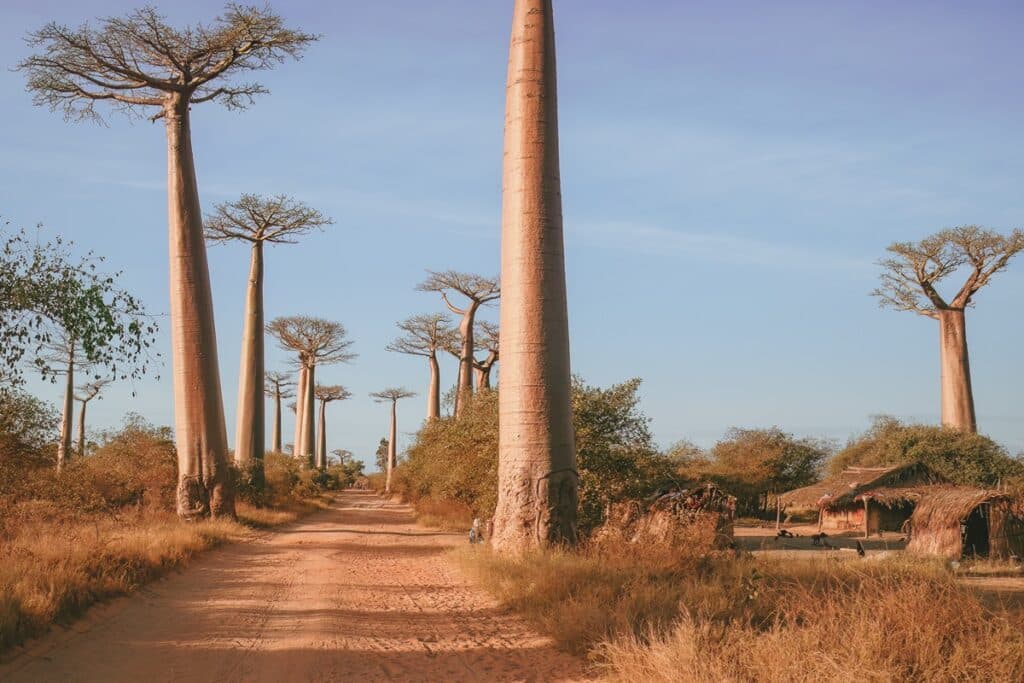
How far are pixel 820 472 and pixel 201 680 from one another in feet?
122

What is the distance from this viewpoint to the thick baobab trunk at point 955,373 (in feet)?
85.3

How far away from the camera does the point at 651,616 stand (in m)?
5.60

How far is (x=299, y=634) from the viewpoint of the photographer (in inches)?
234

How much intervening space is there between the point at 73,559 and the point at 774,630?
214 inches

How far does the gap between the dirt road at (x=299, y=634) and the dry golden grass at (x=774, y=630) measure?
0.37 m

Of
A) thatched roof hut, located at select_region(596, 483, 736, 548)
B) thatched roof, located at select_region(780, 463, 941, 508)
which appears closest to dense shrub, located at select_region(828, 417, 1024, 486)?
thatched roof, located at select_region(780, 463, 941, 508)

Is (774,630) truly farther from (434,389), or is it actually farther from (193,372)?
(434,389)

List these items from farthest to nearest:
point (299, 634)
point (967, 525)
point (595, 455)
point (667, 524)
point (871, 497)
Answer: point (871, 497) < point (967, 525) < point (595, 455) < point (667, 524) < point (299, 634)

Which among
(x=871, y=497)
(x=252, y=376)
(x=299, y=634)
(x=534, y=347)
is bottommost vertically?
(x=299, y=634)

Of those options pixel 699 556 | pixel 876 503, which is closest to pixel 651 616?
pixel 699 556

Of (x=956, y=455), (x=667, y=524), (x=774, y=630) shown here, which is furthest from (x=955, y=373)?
(x=774, y=630)

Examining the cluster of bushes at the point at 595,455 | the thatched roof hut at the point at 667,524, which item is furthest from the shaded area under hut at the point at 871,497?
the thatched roof hut at the point at 667,524

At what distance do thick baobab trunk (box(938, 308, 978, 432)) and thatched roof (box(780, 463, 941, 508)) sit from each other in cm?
325

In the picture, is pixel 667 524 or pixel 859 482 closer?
pixel 667 524
